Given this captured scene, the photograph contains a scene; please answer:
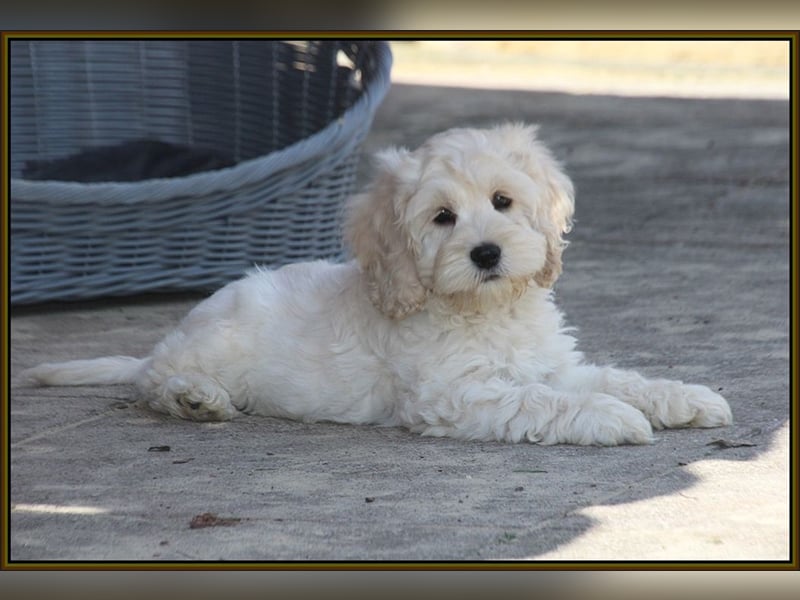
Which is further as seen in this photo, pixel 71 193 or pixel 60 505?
pixel 71 193

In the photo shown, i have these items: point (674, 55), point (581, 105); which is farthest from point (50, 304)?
point (674, 55)

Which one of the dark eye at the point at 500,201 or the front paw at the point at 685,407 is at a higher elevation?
the dark eye at the point at 500,201

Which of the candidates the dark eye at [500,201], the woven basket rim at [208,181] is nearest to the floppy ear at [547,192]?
the dark eye at [500,201]

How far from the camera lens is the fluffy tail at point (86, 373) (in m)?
6.07

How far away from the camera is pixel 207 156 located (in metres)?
9.64

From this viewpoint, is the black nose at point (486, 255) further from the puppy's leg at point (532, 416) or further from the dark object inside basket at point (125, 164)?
the dark object inside basket at point (125, 164)

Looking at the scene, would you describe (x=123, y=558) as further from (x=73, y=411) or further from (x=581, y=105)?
(x=581, y=105)

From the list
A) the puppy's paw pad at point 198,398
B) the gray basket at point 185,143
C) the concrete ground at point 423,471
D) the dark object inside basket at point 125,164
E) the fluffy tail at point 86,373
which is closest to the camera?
the concrete ground at point 423,471

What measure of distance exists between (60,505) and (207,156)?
5.52 meters

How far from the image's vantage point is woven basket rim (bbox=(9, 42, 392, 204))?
7.56 metres

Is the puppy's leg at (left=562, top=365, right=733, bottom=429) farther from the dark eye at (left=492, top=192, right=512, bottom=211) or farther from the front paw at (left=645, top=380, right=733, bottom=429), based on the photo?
the dark eye at (left=492, top=192, right=512, bottom=211)

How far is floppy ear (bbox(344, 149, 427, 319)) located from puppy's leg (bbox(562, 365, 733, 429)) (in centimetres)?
95

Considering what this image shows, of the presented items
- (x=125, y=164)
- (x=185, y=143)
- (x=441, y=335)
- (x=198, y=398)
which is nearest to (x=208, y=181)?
(x=125, y=164)

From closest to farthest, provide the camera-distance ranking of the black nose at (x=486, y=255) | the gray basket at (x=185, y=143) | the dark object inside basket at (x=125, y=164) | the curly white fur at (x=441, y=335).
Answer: the black nose at (x=486, y=255) < the curly white fur at (x=441, y=335) < the gray basket at (x=185, y=143) < the dark object inside basket at (x=125, y=164)
